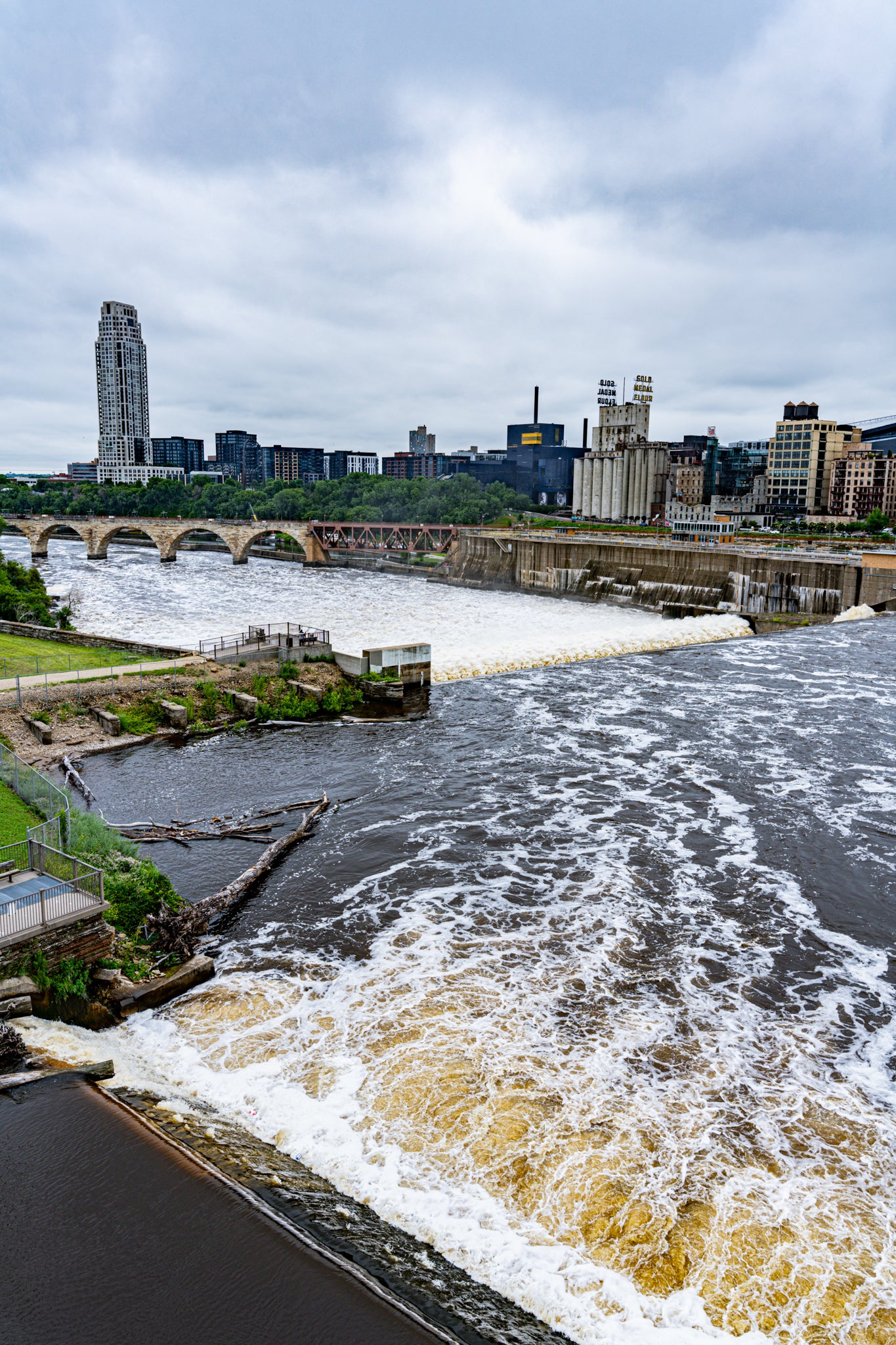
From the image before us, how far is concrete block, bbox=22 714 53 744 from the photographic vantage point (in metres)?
32.1

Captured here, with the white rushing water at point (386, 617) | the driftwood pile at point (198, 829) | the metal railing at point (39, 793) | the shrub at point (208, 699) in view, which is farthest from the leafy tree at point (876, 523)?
the metal railing at point (39, 793)

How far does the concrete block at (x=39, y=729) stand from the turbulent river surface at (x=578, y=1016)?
2766 millimetres

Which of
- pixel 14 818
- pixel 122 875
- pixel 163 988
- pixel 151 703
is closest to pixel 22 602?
pixel 151 703

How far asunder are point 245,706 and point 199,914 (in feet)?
63.6

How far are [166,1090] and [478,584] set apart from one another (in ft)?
308

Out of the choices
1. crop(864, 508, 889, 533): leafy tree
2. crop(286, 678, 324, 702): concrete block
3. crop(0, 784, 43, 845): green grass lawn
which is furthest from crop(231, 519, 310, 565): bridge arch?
crop(0, 784, 43, 845): green grass lawn

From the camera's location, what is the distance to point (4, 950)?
1484 cm

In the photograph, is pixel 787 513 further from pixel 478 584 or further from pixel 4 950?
pixel 4 950

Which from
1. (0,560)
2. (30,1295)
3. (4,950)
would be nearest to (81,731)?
(4,950)

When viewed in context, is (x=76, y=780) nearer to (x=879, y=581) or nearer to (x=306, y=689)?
(x=306, y=689)

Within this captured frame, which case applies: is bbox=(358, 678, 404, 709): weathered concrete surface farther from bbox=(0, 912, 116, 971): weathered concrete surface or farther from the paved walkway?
bbox=(0, 912, 116, 971): weathered concrete surface

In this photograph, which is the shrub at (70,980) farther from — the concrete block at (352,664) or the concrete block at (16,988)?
the concrete block at (352,664)

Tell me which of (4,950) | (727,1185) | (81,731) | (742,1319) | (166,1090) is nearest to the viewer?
(742,1319)

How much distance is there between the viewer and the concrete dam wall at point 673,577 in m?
72.8
